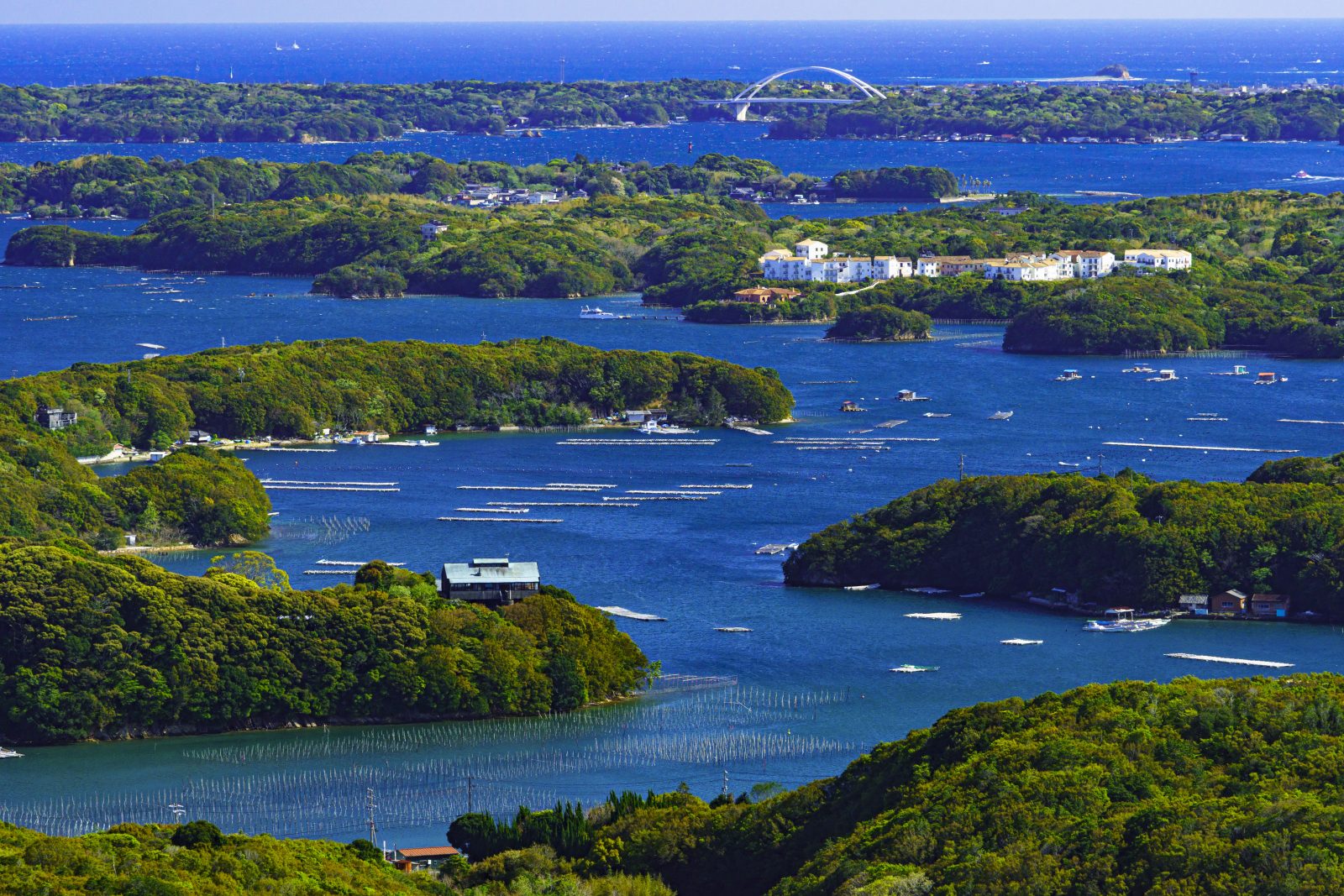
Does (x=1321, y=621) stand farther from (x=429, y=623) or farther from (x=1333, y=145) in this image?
(x=1333, y=145)

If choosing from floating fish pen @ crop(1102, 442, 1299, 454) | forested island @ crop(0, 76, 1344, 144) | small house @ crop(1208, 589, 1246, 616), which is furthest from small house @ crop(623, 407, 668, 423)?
forested island @ crop(0, 76, 1344, 144)

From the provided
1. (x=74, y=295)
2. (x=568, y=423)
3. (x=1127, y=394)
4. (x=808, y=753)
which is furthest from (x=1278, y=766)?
(x=74, y=295)

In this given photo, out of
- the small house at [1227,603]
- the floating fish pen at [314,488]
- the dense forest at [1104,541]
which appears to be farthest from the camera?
the floating fish pen at [314,488]

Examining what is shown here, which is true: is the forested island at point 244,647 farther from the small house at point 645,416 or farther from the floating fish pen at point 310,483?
the small house at point 645,416

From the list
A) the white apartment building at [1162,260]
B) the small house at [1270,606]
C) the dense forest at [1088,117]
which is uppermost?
the dense forest at [1088,117]

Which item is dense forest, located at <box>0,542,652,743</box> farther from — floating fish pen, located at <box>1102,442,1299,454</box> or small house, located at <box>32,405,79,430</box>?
floating fish pen, located at <box>1102,442,1299,454</box>

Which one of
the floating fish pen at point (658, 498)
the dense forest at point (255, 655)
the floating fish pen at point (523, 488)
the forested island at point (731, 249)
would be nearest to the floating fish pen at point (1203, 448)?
the floating fish pen at point (658, 498)

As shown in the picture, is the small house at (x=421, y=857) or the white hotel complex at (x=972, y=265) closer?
the small house at (x=421, y=857)
